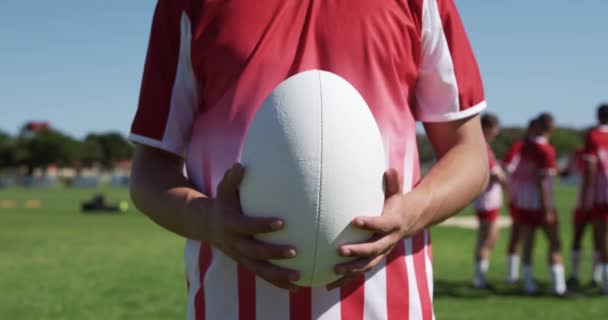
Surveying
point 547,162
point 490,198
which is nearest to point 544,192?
point 547,162

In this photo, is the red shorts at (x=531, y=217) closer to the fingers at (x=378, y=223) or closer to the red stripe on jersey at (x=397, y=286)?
the red stripe on jersey at (x=397, y=286)

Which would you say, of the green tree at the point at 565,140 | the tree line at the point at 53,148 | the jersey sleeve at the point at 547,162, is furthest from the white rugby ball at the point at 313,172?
the green tree at the point at 565,140

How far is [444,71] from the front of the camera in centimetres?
191

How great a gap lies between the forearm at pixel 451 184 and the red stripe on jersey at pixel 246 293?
0.46 metres

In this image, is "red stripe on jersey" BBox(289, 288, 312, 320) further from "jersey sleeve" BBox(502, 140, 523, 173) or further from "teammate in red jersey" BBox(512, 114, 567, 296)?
"jersey sleeve" BBox(502, 140, 523, 173)

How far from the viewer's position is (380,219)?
5.07ft

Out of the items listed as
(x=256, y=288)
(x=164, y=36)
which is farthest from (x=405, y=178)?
(x=164, y=36)

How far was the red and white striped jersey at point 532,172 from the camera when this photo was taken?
9.95m

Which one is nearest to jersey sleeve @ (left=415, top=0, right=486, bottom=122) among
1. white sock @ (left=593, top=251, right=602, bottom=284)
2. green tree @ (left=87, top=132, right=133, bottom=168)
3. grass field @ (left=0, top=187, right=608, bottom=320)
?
grass field @ (left=0, top=187, right=608, bottom=320)

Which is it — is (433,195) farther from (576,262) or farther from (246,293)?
(576,262)

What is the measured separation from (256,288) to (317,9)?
2.45ft

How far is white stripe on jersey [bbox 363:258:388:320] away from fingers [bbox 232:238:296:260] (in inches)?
14.1

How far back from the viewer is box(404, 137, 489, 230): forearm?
5.67 feet

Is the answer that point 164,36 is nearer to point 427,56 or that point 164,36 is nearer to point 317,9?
point 317,9
